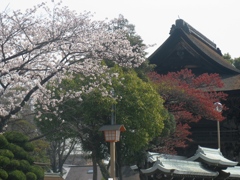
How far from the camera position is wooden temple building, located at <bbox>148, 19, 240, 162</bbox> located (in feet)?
105

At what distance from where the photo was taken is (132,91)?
73.0 ft

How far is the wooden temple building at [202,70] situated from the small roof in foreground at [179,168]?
1356 centimetres

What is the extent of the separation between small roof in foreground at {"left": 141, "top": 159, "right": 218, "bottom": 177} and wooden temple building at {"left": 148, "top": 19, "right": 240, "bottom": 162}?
13556 millimetres

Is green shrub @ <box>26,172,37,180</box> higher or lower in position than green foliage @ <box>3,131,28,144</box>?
lower

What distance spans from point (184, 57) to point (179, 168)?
20.1 m

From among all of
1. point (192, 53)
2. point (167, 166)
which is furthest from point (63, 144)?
point (167, 166)

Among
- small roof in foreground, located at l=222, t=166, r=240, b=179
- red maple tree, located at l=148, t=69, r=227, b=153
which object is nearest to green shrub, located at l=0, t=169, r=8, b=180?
small roof in foreground, located at l=222, t=166, r=240, b=179

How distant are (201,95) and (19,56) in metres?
15.5

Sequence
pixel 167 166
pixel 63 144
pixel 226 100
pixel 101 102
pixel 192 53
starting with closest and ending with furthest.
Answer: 1. pixel 167 166
2. pixel 101 102
3. pixel 226 100
4. pixel 192 53
5. pixel 63 144

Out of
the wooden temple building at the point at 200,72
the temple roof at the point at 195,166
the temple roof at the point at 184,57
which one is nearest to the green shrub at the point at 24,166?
the temple roof at the point at 195,166

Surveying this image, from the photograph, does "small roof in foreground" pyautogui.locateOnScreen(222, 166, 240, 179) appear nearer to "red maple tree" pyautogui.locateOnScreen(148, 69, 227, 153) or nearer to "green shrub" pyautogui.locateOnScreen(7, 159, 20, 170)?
"red maple tree" pyautogui.locateOnScreen(148, 69, 227, 153)

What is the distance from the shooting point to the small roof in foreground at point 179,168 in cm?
1611

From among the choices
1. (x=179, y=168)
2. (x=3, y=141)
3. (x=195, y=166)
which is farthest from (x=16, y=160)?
(x=195, y=166)

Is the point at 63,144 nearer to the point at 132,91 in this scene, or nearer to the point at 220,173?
the point at 132,91
